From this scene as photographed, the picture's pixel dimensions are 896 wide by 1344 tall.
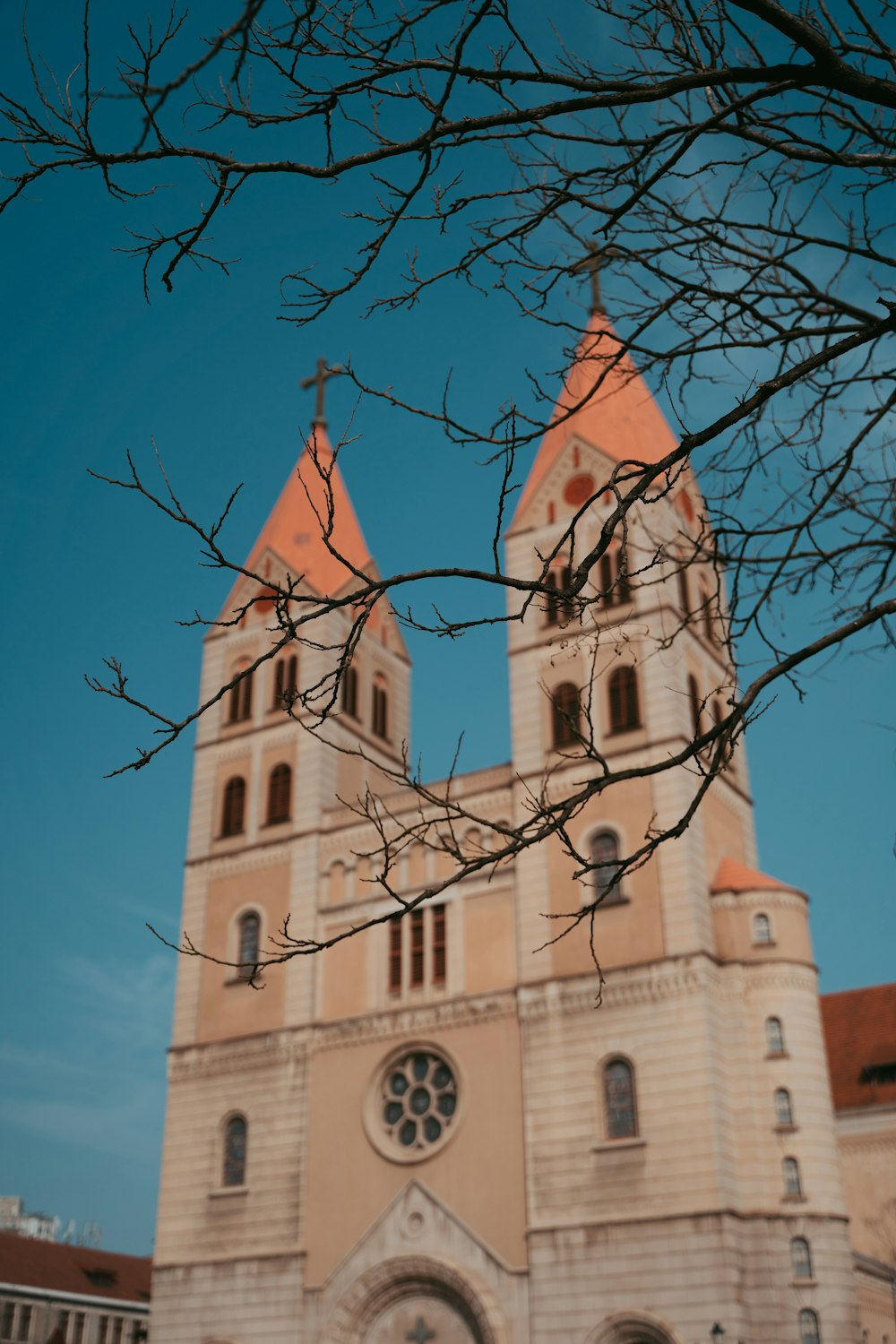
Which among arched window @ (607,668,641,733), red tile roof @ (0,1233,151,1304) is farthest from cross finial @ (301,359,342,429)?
red tile roof @ (0,1233,151,1304)

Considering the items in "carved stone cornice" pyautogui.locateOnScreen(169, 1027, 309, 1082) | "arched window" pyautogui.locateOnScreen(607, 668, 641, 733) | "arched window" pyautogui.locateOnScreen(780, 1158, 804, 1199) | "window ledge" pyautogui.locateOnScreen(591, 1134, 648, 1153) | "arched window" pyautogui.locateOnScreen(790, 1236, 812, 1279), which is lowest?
"arched window" pyautogui.locateOnScreen(790, 1236, 812, 1279)

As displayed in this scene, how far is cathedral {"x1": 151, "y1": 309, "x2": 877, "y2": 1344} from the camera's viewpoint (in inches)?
1021

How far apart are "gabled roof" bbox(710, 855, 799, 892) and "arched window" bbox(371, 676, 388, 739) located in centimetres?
1227

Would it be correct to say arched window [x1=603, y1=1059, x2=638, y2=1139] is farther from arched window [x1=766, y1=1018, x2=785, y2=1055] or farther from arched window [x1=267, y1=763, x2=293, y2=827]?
arched window [x1=267, y1=763, x2=293, y2=827]

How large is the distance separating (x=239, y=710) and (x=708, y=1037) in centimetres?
1700

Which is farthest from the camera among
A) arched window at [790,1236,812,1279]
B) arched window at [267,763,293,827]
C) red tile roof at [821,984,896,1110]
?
red tile roof at [821,984,896,1110]

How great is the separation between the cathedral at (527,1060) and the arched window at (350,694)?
1.54 m

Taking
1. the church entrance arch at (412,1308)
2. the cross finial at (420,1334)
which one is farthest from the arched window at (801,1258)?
the cross finial at (420,1334)

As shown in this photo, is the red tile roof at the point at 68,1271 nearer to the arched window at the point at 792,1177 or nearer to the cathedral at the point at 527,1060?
the cathedral at the point at 527,1060

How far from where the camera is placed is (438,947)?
31359 millimetres

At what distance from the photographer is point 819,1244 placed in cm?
2572

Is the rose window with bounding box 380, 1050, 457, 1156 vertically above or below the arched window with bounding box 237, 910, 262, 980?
below

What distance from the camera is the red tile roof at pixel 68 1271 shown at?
51.2 metres

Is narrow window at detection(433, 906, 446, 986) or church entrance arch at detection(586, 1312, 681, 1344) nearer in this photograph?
church entrance arch at detection(586, 1312, 681, 1344)
